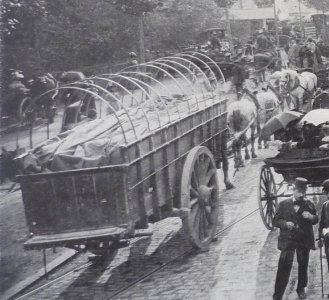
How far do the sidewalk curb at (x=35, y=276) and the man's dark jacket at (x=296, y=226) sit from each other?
12.8 feet

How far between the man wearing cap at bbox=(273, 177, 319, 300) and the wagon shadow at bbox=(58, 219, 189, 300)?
233cm

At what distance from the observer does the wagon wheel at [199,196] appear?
820 centimetres

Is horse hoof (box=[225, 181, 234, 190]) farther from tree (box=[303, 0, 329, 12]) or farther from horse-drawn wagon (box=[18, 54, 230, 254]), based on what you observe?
tree (box=[303, 0, 329, 12])

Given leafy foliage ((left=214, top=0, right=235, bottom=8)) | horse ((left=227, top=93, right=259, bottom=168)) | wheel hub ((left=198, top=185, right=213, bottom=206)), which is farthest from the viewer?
leafy foliage ((left=214, top=0, right=235, bottom=8))

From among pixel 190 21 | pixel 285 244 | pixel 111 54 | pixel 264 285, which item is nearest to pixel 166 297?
pixel 264 285

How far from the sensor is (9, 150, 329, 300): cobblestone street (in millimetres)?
7367

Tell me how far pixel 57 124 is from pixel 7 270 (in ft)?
33.3

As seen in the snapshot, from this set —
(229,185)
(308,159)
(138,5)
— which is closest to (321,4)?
(138,5)

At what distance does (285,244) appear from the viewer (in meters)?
6.61

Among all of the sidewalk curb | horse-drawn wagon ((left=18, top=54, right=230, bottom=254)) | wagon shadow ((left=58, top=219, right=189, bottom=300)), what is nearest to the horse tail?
wagon shadow ((left=58, top=219, right=189, bottom=300))

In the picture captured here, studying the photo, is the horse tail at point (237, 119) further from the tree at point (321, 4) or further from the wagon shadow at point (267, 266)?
the tree at point (321, 4)

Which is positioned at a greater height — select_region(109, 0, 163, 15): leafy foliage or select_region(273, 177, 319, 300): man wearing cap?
select_region(109, 0, 163, 15): leafy foliage

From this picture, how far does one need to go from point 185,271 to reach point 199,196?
1.28 metres

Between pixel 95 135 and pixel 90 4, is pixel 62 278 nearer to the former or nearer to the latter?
pixel 95 135
